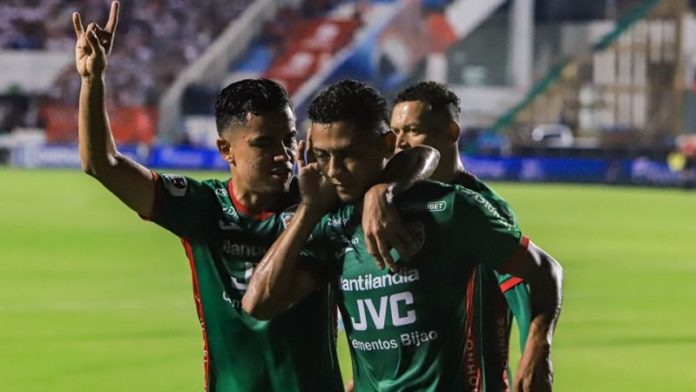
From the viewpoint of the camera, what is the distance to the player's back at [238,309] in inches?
154

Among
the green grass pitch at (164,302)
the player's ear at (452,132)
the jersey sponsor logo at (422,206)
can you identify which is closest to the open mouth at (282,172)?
the jersey sponsor logo at (422,206)

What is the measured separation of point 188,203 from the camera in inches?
161

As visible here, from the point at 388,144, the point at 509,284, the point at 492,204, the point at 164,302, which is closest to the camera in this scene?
the point at 388,144

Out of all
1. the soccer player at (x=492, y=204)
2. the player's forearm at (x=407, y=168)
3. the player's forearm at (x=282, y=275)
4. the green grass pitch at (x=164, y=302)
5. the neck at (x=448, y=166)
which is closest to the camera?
the player's forearm at (x=282, y=275)

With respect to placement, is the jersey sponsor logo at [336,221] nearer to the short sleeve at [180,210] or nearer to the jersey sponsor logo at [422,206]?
the jersey sponsor logo at [422,206]

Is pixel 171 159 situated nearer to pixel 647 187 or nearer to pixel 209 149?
pixel 209 149

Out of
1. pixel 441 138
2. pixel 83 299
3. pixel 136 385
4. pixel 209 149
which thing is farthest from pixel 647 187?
pixel 441 138

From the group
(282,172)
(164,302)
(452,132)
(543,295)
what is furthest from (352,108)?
(164,302)

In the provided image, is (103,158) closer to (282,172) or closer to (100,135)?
(100,135)

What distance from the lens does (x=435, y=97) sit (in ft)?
17.6

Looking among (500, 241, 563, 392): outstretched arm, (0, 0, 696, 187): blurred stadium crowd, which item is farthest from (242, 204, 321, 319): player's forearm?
(0, 0, 696, 187): blurred stadium crowd

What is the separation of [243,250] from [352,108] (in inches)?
25.2

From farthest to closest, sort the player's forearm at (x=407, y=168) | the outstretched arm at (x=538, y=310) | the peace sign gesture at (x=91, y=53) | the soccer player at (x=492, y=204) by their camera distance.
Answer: the soccer player at (x=492, y=204), the peace sign gesture at (x=91, y=53), the outstretched arm at (x=538, y=310), the player's forearm at (x=407, y=168)

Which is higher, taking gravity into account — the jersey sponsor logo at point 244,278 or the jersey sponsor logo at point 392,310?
the jersey sponsor logo at point 244,278
